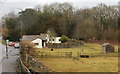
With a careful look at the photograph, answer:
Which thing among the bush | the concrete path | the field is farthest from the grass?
the bush

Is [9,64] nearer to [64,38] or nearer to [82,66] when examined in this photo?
[82,66]

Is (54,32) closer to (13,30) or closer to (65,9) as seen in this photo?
(65,9)

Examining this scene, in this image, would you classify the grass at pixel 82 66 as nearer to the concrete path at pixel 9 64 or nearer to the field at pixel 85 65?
the field at pixel 85 65

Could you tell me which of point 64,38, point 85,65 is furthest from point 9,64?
point 64,38

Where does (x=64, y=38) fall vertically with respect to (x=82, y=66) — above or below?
above

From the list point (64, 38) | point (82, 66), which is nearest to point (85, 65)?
point (82, 66)

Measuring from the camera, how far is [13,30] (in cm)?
2700

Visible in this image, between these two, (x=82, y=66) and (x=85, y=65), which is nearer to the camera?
(x=82, y=66)

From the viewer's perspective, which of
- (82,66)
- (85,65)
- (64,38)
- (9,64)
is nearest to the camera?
(82,66)

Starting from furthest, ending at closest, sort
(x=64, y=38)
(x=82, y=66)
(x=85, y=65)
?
(x=64, y=38) → (x=85, y=65) → (x=82, y=66)

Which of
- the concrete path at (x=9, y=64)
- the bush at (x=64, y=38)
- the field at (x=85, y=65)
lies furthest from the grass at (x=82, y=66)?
the bush at (x=64, y=38)

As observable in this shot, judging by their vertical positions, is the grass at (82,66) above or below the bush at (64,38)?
below

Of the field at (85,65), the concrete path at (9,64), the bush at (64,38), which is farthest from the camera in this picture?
the bush at (64,38)

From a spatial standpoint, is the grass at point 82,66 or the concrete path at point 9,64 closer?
the grass at point 82,66
